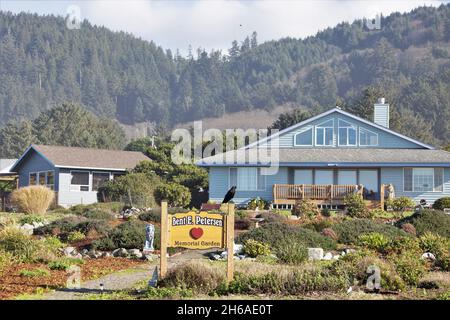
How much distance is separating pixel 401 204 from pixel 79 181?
22.0 metres

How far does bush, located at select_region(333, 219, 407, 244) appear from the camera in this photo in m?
22.9

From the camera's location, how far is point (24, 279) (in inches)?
631

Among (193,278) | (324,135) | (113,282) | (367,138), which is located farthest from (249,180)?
(193,278)

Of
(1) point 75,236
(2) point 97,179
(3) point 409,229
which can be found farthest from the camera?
(2) point 97,179

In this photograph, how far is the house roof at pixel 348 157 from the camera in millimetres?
39656

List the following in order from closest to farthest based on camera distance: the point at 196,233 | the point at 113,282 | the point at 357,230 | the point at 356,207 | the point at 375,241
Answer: the point at 196,233 → the point at 113,282 → the point at 375,241 → the point at 357,230 → the point at 356,207

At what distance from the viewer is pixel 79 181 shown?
1986 inches

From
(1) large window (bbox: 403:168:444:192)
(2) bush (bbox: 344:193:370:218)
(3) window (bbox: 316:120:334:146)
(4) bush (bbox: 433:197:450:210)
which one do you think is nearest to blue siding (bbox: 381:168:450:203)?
(1) large window (bbox: 403:168:444:192)

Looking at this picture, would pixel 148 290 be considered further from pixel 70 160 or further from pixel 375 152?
pixel 70 160

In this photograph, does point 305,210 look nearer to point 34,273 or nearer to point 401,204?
point 401,204

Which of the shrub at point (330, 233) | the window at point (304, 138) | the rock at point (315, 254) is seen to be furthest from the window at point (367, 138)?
the rock at point (315, 254)

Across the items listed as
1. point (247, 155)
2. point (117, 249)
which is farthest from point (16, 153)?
point (117, 249)
